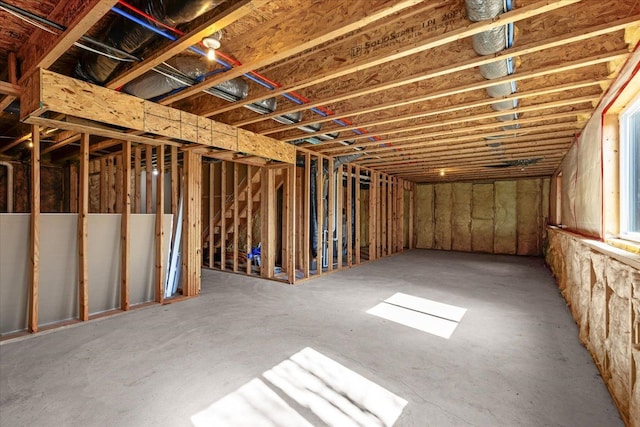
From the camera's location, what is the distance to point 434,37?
6.30ft

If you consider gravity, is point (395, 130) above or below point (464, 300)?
above

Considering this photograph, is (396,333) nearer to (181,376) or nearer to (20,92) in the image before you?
(181,376)

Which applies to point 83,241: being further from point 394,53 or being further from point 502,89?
point 502,89

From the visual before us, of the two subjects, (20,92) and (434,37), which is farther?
(20,92)

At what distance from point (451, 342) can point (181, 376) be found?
2.24 meters

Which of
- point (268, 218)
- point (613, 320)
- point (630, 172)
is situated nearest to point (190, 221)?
point (268, 218)

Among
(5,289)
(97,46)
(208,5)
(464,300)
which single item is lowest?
(464,300)

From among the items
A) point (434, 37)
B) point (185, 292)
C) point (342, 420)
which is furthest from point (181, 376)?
point (434, 37)

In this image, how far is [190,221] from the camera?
3977 millimetres

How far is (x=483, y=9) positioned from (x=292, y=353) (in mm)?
2671

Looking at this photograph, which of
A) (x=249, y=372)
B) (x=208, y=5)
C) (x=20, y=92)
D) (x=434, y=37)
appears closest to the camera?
(x=208, y=5)

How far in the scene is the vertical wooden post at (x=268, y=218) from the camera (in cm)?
505

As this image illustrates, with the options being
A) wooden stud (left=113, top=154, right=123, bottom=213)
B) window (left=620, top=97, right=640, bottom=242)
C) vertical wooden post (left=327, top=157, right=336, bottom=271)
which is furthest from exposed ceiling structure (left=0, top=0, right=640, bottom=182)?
vertical wooden post (left=327, top=157, right=336, bottom=271)

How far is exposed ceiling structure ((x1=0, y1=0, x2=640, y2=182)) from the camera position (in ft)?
5.72
